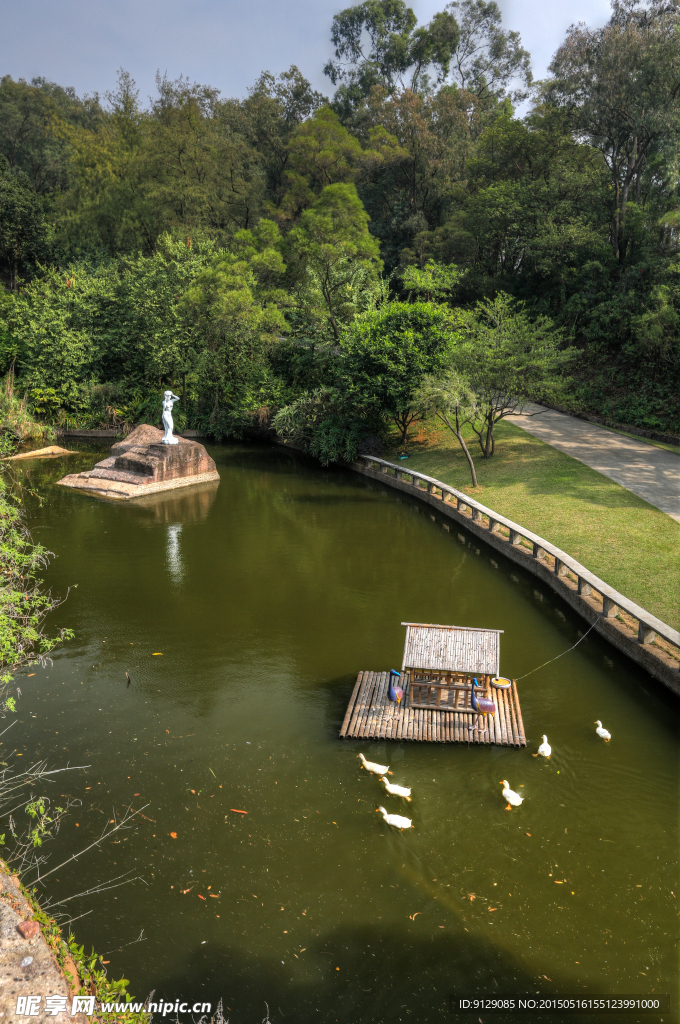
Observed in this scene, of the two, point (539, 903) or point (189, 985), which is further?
point (539, 903)

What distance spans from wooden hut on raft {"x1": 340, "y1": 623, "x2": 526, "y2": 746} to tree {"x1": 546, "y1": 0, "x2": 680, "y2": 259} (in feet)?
78.2

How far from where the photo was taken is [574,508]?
16.2 m

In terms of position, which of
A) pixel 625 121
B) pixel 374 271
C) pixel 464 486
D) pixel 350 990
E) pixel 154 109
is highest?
pixel 154 109

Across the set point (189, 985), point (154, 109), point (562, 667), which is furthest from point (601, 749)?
point (154, 109)

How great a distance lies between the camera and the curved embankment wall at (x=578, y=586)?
9578mm

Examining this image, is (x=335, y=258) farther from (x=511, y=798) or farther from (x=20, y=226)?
(x=20, y=226)

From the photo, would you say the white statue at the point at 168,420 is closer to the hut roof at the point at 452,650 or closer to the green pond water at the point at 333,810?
the green pond water at the point at 333,810

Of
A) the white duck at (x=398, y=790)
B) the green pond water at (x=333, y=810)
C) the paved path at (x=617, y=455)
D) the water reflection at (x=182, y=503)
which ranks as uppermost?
the paved path at (x=617, y=455)

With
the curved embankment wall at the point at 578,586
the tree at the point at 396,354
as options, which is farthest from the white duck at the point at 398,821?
the tree at the point at 396,354

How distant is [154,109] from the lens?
4391 centimetres

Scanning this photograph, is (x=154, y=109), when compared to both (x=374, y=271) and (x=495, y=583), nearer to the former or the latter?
(x=374, y=271)

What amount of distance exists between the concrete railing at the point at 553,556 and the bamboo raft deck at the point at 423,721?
251cm

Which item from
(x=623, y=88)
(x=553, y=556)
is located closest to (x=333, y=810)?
(x=553, y=556)

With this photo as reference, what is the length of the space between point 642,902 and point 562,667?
14.2ft
